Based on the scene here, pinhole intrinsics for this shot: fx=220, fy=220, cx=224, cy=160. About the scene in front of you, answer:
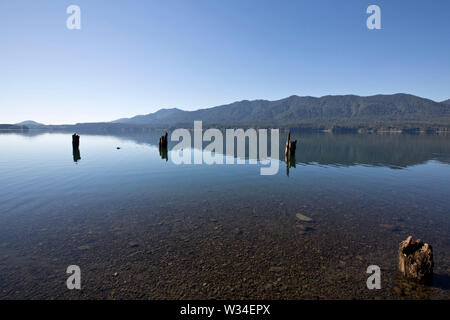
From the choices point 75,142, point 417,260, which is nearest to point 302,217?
point 417,260

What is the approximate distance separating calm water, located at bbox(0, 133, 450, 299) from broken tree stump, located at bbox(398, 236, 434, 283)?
1.44 ft

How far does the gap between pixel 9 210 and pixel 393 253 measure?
23727mm

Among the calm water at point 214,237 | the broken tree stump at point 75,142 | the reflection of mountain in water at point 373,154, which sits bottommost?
the calm water at point 214,237

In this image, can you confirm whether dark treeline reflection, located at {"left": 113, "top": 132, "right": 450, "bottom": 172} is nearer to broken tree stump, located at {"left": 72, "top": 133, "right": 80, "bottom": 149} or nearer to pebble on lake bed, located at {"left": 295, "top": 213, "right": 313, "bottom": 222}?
broken tree stump, located at {"left": 72, "top": 133, "right": 80, "bottom": 149}

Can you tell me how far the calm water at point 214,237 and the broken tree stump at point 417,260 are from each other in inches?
→ 17.3

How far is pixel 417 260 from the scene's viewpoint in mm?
8195

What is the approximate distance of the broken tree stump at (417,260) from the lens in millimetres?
7988

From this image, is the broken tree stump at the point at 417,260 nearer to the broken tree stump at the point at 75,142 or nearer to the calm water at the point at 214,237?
the calm water at the point at 214,237

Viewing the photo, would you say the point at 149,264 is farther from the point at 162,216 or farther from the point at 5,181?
the point at 5,181

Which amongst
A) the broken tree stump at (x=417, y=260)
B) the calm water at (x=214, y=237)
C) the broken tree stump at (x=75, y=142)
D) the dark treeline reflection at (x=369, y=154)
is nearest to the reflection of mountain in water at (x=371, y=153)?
the dark treeline reflection at (x=369, y=154)

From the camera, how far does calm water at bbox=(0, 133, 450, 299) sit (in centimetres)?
813

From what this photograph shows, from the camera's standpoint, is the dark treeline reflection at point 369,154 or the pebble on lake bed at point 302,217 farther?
the dark treeline reflection at point 369,154

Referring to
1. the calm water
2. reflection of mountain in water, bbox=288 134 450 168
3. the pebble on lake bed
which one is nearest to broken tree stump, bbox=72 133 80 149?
the calm water

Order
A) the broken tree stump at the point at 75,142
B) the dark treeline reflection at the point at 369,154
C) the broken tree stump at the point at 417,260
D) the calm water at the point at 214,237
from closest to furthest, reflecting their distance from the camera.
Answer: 1. the broken tree stump at the point at 417,260
2. the calm water at the point at 214,237
3. the dark treeline reflection at the point at 369,154
4. the broken tree stump at the point at 75,142
